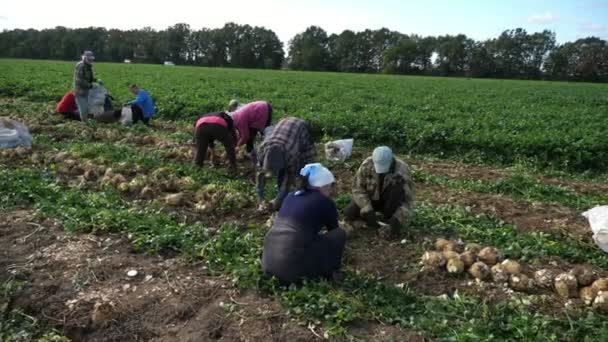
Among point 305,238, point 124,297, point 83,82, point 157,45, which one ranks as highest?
point 157,45

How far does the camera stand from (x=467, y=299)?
4.03 metres

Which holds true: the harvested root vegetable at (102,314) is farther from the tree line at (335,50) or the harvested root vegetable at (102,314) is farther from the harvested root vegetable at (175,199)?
the tree line at (335,50)

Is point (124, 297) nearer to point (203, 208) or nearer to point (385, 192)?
point (203, 208)

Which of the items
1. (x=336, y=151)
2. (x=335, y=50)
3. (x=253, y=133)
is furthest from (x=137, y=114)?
(x=335, y=50)

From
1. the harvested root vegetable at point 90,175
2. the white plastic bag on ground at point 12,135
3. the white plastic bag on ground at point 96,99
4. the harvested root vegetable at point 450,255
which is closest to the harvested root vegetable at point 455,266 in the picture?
the harvested root vegetable at point 450,255

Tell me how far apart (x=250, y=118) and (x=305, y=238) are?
11.5 feet

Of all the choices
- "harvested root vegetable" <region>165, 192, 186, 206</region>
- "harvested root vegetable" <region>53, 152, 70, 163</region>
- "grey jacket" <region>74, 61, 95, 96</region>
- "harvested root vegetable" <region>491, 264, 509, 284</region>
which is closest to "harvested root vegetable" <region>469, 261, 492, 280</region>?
"harvested root vegetable" <region>491, 264, 509, 284</region>

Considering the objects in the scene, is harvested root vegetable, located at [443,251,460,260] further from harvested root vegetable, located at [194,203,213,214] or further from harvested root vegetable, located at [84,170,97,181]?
harvested root vegetable, located at [84,170,97,181]

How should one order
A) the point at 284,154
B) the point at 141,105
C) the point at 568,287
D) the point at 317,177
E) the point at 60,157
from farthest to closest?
the point at 141,105 → the point at 60,157 → the point at 284,154 → the point at 317,177 → the point at 568,287

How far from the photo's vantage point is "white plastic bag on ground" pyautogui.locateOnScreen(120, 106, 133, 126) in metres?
11.5

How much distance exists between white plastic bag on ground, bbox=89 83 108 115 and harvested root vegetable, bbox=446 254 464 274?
1037 centimetres

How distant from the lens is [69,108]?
1214 centimetres

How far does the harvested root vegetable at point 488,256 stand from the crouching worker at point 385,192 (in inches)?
37.6

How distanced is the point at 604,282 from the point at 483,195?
10.7 ft
